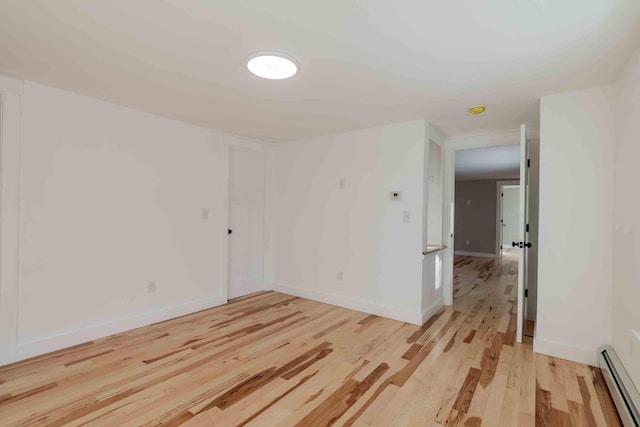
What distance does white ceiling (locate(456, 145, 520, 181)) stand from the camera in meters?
4.72

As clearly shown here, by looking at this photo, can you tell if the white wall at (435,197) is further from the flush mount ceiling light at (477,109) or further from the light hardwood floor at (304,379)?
the light hardwood floor at (304,379)

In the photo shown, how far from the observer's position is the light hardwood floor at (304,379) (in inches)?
70.2

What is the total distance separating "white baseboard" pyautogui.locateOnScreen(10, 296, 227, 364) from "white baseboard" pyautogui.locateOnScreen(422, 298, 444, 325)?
2.51 meters

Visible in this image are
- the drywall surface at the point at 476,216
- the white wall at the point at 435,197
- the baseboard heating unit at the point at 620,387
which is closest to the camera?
the baseboard heating unit at the point at 620,387

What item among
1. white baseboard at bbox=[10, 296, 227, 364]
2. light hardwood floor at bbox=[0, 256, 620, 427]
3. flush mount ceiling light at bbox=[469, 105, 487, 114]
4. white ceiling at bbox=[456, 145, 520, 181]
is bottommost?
light hardwood floor at bbox=[0, 256, 620, 427]

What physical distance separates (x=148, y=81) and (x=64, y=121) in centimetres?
92

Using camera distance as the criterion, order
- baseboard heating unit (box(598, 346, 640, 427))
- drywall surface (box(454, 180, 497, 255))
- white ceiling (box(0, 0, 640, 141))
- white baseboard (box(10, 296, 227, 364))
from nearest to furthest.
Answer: white ceiling (box(0, 0, 640, 141)) → baseboard heating unit (box(598, 346, 640, 427)) → white baseboard (box(10, 296, 227, 364)) → drywall surface (box(454, 180, 497, 255))

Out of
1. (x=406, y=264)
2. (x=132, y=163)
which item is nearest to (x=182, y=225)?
(x=132, y=163)

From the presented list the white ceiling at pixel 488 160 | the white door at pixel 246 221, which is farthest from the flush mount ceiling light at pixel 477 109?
the white door at pixel 246 221

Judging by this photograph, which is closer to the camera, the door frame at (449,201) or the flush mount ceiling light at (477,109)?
the flush mount ceiling light at (477,109)

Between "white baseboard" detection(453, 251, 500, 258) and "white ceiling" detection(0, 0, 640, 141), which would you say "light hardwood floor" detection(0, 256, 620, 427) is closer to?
"white ceiling" detection(0, 0, 640, 141)

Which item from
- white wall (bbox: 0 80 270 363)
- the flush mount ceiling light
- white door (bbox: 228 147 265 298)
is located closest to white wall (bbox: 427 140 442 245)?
the flush mount ceiling light

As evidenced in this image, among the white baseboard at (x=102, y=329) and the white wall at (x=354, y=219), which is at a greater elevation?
the white wall at (x=354, y=219)

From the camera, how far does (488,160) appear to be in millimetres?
5566
